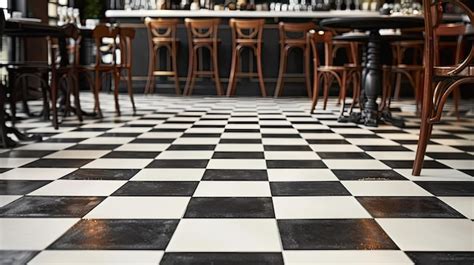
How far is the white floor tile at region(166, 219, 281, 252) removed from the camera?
4.64 ft

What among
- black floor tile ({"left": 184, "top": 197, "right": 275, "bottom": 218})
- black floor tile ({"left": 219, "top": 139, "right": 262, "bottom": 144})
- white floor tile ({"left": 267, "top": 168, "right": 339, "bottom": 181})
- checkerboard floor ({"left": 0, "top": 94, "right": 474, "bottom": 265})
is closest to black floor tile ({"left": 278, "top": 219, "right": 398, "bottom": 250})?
checkerboard floor ({"left": 0, "top": 94, "right": 474, "bottom": 265})

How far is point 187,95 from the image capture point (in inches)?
343

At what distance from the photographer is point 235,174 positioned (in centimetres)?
242

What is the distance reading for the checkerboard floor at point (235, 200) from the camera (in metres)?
1.40

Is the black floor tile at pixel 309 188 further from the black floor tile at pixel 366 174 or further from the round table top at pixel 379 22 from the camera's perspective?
the round table top at pixel 379 22

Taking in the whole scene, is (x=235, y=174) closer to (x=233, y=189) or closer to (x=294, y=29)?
(x=233, y=189)

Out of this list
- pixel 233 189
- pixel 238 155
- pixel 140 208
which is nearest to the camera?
pixel 140 208

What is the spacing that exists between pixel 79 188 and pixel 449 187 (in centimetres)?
151

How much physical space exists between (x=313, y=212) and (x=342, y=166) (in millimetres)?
914

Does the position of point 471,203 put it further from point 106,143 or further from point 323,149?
point 106,143

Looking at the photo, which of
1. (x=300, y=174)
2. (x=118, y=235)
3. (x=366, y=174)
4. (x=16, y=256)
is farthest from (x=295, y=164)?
(x=16, y=256)

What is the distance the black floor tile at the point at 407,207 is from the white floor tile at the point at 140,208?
2.15ft

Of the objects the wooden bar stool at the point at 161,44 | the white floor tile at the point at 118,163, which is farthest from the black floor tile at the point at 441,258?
the wooden bar stool at the point at 161,44

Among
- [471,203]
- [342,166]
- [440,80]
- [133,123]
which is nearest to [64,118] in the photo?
[133,123]
